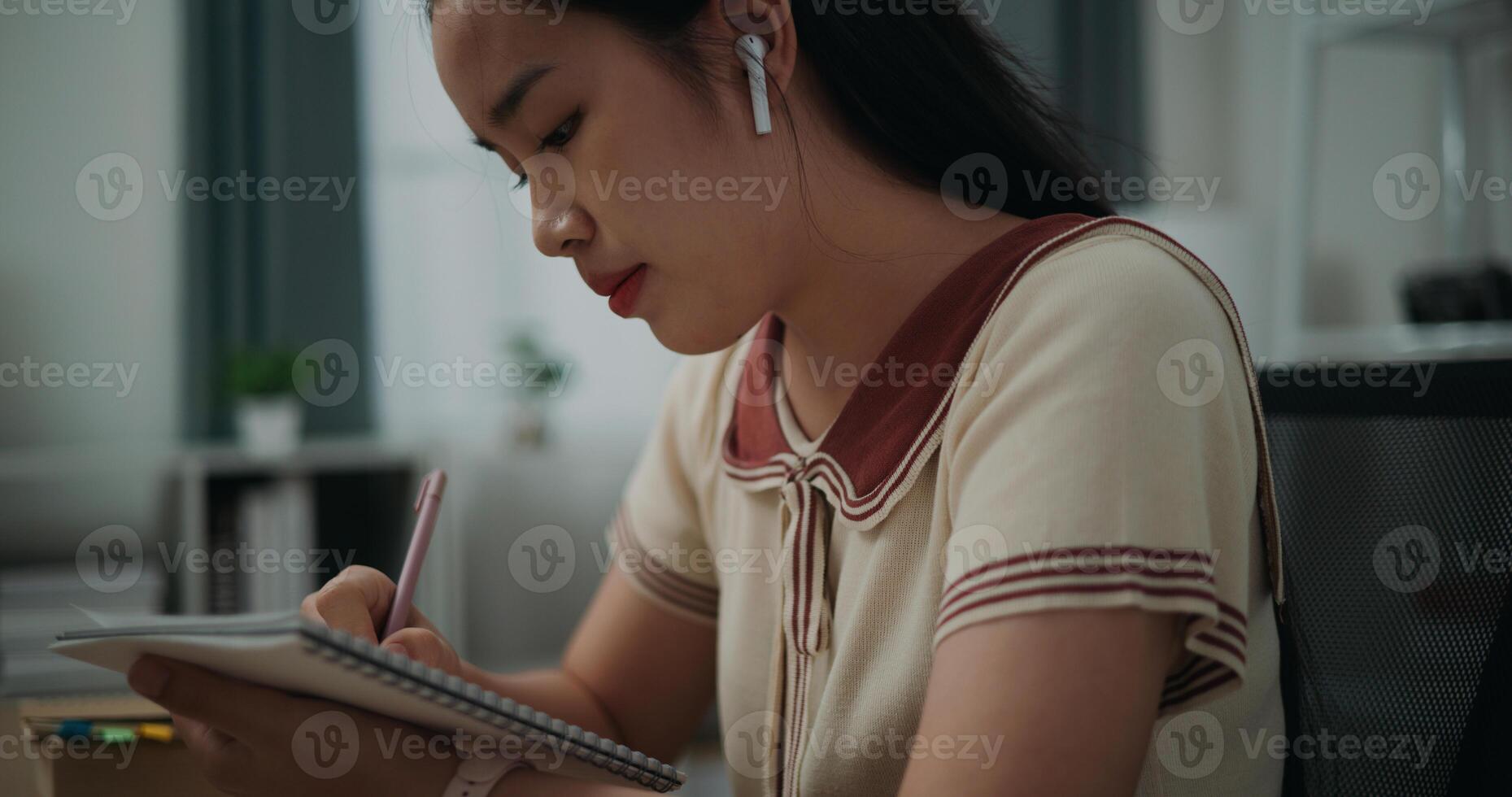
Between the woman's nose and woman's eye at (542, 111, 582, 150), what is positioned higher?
woman's eye at (542, 111, 582, 150)

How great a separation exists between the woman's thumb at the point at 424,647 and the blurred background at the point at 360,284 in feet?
4.74

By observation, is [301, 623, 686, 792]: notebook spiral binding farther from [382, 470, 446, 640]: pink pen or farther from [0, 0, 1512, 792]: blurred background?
[0, 0, 1512, 792]: blurred background

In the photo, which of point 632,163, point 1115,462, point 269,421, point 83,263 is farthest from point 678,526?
point 83,263

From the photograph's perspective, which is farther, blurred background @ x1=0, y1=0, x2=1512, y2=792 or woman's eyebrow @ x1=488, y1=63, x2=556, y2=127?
blurred background @ x1=0, y1=0, x2=1512, y2=792

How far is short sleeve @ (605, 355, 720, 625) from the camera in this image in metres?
1.00

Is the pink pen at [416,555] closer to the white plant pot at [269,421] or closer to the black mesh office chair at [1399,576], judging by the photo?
the black mesh office chair at [1399,576]

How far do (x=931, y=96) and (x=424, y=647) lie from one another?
496 mm

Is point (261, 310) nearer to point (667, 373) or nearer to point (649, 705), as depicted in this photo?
point (667, 373)

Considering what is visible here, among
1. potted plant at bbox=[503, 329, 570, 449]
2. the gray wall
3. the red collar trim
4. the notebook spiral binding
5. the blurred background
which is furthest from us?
potted plant at bbox=[503, 329, 570, 449]

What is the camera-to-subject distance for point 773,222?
79cm

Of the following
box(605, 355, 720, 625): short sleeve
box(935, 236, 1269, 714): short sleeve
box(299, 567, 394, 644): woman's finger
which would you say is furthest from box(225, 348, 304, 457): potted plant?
box(935, 236, 1269, 714): short sleeve

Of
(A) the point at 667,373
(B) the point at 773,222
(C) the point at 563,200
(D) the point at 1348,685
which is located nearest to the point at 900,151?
(B) the point at 773,222

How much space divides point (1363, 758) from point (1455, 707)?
73 mm

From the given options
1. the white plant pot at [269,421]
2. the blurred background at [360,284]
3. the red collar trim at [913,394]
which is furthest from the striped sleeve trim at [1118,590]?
the white plant pot at [269,421]
